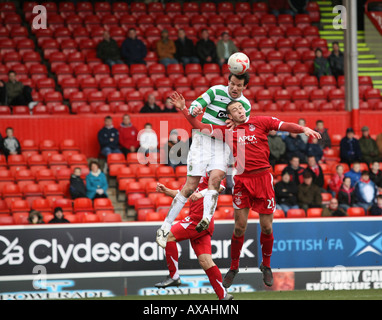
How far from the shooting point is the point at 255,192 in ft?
32.0

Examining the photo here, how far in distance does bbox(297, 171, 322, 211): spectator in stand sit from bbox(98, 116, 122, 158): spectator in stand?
4.50 m

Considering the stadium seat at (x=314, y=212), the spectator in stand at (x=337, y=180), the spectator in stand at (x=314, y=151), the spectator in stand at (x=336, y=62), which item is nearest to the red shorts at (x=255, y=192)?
the stadium seat at (x=314, y=212)

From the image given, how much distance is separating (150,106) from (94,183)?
342cm

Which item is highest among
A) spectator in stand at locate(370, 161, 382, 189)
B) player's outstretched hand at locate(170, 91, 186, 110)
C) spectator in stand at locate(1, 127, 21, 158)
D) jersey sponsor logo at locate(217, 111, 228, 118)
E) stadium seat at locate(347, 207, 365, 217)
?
player's outstretched hand at locate(170, 91, 186, 110)

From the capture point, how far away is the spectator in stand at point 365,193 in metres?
16.1

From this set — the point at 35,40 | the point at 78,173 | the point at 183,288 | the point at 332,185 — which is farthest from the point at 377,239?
the point at 35,40

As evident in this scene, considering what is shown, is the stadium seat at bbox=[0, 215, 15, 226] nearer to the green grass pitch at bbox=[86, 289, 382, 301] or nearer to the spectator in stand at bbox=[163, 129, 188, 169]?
the green grass pitch at bbox=[86, 289, 382, 301]

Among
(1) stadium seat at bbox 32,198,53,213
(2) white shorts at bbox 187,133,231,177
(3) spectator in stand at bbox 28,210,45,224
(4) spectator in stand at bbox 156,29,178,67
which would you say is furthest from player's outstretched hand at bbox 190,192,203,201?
(4) spectator in stand at bbox 156,29,178,67

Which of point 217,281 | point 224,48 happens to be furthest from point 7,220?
point 224,48

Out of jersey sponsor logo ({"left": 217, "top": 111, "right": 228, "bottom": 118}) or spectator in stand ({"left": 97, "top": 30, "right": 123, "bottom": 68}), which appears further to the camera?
spectator in stand ({"left": 97, "top": 30, "right": 123, "bottom": 68})

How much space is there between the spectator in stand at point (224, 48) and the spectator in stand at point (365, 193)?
6.15 meters

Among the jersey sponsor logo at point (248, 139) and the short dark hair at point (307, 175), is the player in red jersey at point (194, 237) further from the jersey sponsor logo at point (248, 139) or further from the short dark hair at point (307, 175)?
the short dark hair at point (307, 175)

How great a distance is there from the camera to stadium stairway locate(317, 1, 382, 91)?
22922 millimetres
